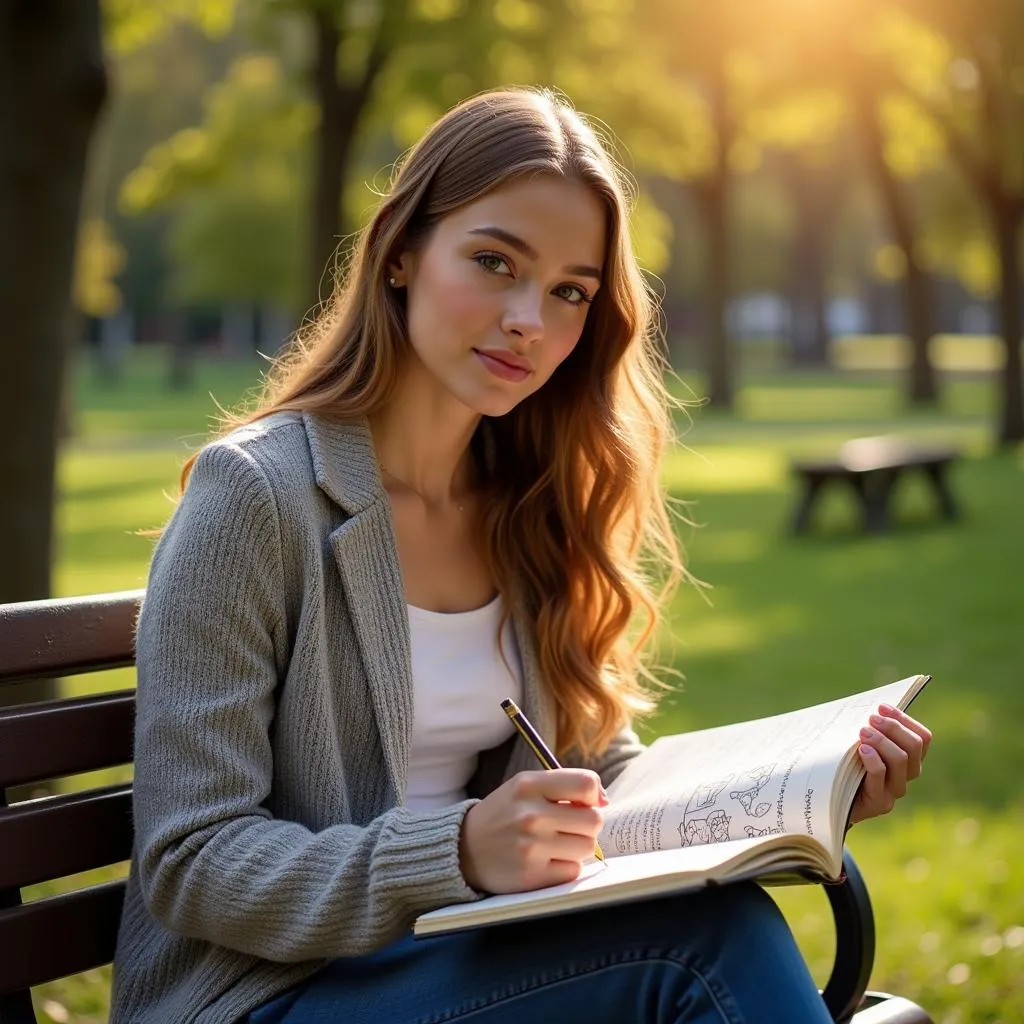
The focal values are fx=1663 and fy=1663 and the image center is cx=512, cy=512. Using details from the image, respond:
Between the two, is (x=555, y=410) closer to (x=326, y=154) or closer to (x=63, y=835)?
(x=63, y=835)

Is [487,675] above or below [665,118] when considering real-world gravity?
below

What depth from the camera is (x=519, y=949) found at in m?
2.14

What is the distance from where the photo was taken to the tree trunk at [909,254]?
25.9 m

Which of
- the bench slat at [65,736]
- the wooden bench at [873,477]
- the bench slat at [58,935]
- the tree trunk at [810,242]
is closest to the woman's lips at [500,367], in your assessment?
the bench slat at [65,736]

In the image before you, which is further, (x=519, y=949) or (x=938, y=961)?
(x=938, y=961)

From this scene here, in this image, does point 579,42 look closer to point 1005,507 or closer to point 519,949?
point 1005,507

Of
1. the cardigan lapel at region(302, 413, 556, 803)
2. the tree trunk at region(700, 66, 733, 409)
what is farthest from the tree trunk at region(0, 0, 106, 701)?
the tree trunk at region(700, 66, 733, 409)

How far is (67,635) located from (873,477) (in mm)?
12167

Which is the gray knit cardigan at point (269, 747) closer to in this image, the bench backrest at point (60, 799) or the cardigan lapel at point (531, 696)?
the bench backrest at point (60, 799)

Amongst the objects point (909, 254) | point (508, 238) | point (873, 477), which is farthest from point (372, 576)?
point (909, 254)

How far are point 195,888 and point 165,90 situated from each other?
45420mm

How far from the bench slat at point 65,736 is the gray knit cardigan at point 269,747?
0.71 ft

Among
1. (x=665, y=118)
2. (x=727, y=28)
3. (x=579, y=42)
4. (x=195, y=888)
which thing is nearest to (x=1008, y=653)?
(x=195, y=888)

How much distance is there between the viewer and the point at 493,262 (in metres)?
2.59
